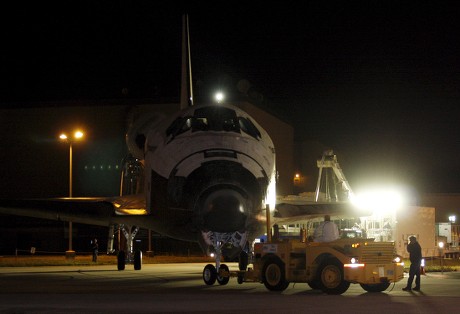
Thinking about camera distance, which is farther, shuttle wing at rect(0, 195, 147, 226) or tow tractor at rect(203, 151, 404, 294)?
shuttle wing at rect(0, 195, 147, 226)

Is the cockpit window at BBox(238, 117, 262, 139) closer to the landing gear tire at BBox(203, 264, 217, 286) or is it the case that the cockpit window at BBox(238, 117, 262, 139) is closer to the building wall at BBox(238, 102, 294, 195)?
the landing gear tire at BBox(203, 264, 217, 286)

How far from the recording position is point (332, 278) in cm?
1738

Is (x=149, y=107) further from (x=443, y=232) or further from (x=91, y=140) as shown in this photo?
(x=443, y=232)

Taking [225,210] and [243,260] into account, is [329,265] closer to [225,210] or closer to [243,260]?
[225,210]

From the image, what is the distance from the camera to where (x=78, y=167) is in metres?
70.6

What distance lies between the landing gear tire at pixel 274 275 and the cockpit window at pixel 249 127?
3455mm

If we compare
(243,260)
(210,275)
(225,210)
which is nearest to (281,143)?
(243,260)

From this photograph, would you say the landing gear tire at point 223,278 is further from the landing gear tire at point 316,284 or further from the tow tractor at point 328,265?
the landing gear tire at point 316,284

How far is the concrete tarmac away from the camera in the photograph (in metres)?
13.4

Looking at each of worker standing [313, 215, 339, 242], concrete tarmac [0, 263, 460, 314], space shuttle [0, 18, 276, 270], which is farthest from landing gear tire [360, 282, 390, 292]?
space shuttle [0, 18, 276, 270]

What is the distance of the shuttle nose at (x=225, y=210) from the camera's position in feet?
56.6

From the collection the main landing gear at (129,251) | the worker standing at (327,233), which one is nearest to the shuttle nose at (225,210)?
the worker standing at (327,233)

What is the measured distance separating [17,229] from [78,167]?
797 cm

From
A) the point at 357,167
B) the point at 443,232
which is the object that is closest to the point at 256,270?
the point at 443,232
